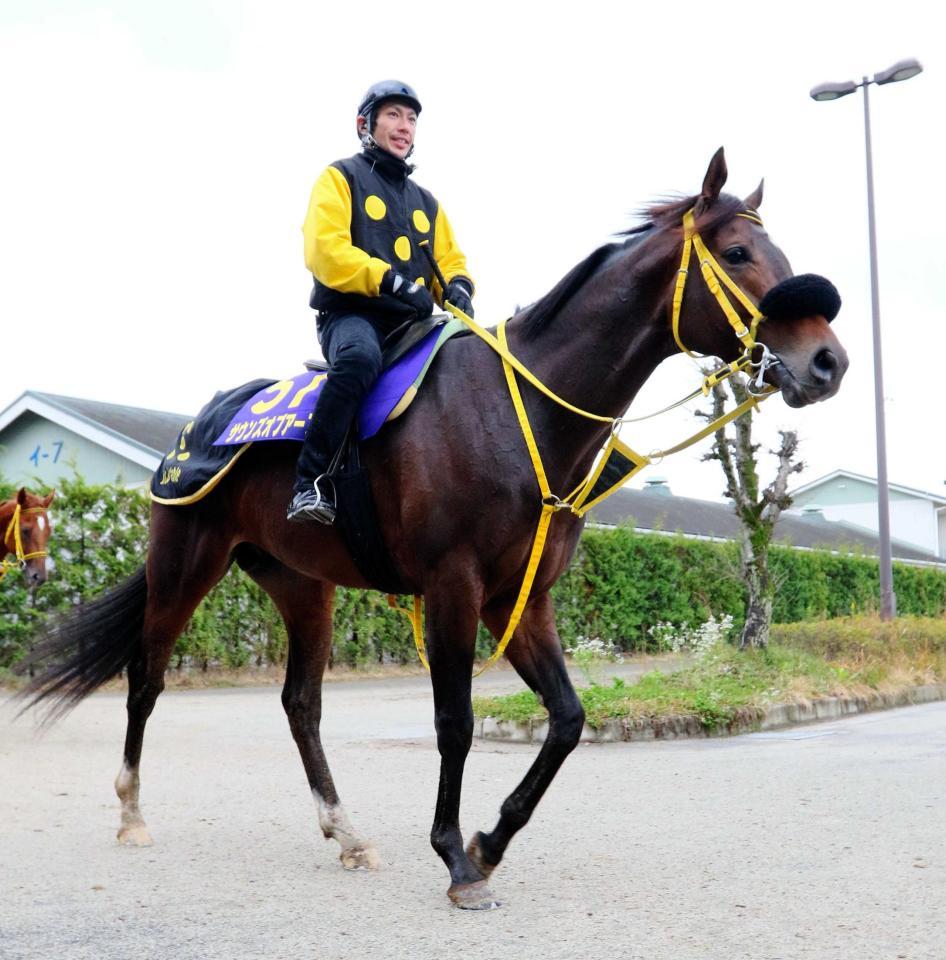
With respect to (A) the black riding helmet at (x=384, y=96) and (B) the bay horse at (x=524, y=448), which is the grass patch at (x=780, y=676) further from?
(A) the black riding helmet at (x=384, y=96)

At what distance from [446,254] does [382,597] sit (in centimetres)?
1286

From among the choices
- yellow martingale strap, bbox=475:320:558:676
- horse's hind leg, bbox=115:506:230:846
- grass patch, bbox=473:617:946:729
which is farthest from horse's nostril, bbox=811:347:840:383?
grass patch, bbox=473:617:946:729

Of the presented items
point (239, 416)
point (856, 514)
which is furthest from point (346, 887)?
point (856, 514)

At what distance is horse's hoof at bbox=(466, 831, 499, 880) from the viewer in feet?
16.1

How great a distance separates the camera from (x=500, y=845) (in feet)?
16.1

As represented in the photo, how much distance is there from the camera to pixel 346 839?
5.51 m

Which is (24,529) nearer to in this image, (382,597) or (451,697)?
(382,597)

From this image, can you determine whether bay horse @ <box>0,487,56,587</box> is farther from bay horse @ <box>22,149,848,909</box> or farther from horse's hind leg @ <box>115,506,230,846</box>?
bay horse @ <box>22,149,848,909</box>

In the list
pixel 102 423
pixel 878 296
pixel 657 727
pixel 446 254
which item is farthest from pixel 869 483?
pixel 446 254

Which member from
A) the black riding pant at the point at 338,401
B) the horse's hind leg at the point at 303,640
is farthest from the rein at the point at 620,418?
A: the horse's hind leg at the point at 303,640

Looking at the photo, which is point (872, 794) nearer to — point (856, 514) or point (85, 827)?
point (85, 827)

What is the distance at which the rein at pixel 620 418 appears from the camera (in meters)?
4.53

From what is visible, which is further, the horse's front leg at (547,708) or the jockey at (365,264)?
the jockey at (365,264)

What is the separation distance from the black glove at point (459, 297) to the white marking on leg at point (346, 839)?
2467mm
